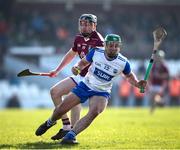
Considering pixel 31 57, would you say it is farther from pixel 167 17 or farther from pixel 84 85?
pixel 84 85

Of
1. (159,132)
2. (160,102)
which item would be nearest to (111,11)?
(160,102)

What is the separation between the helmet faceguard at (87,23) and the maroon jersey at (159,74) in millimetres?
13555

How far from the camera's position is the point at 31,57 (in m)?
38.9

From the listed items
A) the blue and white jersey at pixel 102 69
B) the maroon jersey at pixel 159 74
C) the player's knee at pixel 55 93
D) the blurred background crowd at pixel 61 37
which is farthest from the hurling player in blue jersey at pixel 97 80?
the blurred background crowd at pixel 61 37

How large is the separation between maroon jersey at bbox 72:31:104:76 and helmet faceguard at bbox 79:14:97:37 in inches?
4.9

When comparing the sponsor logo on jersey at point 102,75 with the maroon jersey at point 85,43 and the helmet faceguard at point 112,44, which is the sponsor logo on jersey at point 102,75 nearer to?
the helmet faceguard at point 112,44

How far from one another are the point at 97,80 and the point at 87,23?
1.45m

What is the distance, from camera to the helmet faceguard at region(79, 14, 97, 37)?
13945 millimetres

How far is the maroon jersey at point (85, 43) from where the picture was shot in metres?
14.1

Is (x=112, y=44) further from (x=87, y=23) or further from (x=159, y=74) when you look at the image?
(x=159, y=74)

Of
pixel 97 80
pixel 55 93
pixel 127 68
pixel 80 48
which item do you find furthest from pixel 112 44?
pixel 55 93

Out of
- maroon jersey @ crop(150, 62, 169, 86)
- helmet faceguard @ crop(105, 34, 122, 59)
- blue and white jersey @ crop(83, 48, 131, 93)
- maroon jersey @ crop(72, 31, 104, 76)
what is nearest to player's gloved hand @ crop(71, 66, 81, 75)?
blue and white jersey @ crop(83, 48, 131, 93)

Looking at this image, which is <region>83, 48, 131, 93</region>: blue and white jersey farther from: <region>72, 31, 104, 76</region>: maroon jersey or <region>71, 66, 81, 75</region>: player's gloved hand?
<region>72, 31, 104, 76</region>: maroon jersey

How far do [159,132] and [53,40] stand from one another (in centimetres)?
2342
